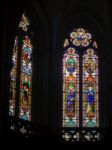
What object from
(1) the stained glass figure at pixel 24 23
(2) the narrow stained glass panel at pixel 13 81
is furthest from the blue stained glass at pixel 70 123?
(1) the stained glass figure at pixel 24 23

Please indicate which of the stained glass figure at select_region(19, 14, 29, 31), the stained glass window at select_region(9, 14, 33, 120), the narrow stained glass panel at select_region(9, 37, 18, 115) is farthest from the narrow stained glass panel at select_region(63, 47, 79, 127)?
the narrow stained glass panel at select_region(9, 37, 18, 115)

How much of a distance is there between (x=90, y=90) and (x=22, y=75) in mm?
2087

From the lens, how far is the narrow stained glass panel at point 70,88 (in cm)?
1741

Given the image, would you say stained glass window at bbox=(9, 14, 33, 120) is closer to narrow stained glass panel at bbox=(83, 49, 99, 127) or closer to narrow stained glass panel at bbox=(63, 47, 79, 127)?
narrow stained glass panel at bbox=(63, 47, 79, 127)

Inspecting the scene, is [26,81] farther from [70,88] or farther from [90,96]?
[90,96]

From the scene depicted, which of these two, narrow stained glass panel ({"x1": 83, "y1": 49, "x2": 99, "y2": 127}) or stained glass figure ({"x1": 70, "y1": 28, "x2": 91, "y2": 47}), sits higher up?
stained glass figure ({"x1": 70, "y1": 28, "x2": 91, "y2": 47})

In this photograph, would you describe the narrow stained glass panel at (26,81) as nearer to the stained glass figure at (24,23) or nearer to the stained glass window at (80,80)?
the stained glass figure at (24,23)

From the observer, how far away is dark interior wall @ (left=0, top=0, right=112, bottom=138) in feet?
55.9

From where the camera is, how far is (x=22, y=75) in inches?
661

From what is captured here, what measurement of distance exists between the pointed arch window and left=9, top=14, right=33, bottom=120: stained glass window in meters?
1.16

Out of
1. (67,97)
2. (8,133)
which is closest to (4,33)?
(8,133)

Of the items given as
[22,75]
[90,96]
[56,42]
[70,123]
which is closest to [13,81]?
[22,75]

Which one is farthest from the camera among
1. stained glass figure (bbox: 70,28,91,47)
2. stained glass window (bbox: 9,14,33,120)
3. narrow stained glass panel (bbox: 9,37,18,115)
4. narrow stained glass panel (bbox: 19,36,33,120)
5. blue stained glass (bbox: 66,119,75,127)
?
stained glass figure (bbox: 70,28,91,47)

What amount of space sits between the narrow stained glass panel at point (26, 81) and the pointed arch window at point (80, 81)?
1.11 metres
